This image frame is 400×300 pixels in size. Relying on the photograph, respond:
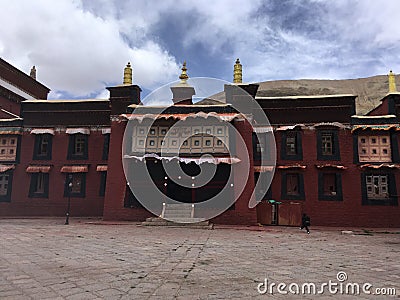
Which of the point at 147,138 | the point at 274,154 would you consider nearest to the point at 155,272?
the point at 147,138

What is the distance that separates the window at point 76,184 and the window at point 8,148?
14.6 ft

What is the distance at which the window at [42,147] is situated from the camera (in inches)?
891

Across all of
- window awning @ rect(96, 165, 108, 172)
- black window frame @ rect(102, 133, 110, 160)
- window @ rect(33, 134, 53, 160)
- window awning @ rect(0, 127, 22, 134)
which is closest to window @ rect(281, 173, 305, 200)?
window awning @ rect(96, 165, 108, 172)

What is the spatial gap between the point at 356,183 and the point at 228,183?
308 inches

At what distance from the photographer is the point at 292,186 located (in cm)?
2080

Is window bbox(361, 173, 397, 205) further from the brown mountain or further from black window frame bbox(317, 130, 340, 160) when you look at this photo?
the brown mountain

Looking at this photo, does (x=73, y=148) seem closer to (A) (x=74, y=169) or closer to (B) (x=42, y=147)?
(A) (x=74, y=169)

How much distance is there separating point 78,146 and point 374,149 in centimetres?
Result: 1937

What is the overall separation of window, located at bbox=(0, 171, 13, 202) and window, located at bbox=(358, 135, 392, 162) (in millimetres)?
22946

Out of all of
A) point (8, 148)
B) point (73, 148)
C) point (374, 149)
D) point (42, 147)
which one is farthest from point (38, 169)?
point (374, 149)

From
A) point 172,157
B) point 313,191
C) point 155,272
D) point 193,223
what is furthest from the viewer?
point 313,191

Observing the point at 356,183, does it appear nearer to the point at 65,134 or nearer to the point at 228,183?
the point at 228,183

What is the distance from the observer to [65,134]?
22719 millimetres

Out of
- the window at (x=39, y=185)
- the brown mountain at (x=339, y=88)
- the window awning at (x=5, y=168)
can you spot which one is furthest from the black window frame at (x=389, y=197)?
the brown mountain at (x=339, y=88)
